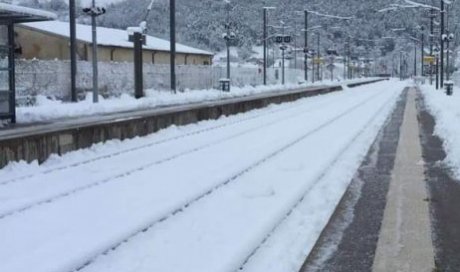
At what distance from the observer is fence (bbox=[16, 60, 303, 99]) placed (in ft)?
126

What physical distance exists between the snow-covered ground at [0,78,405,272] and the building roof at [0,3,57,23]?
433 centimetres

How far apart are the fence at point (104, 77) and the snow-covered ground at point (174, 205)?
20957 millimetres

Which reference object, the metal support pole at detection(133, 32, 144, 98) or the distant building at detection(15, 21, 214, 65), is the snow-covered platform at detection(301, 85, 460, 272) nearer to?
the metal support pole at detection(133, 32, 144, 98)

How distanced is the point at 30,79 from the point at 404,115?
19.5 metres

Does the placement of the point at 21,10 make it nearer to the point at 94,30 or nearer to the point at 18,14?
the point at 18,14

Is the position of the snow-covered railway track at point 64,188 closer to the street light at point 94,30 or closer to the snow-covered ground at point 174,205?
the snow-covered ground at point 174,205

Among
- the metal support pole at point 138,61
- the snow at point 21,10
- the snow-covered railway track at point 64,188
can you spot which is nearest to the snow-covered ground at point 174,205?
the snow-covered railway track at point 64,188

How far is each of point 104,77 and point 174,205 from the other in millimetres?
37638

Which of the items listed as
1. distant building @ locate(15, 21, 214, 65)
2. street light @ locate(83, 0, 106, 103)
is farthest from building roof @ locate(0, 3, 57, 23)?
distant building @ locate(15, 21, 214, 65)

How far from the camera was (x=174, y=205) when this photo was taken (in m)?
9.90

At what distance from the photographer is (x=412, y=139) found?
65.4 feet

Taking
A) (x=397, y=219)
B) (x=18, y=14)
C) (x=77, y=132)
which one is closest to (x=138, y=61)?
(x=18, y=14)

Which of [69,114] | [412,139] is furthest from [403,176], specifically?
[69,114]

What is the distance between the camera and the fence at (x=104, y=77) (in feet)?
126
